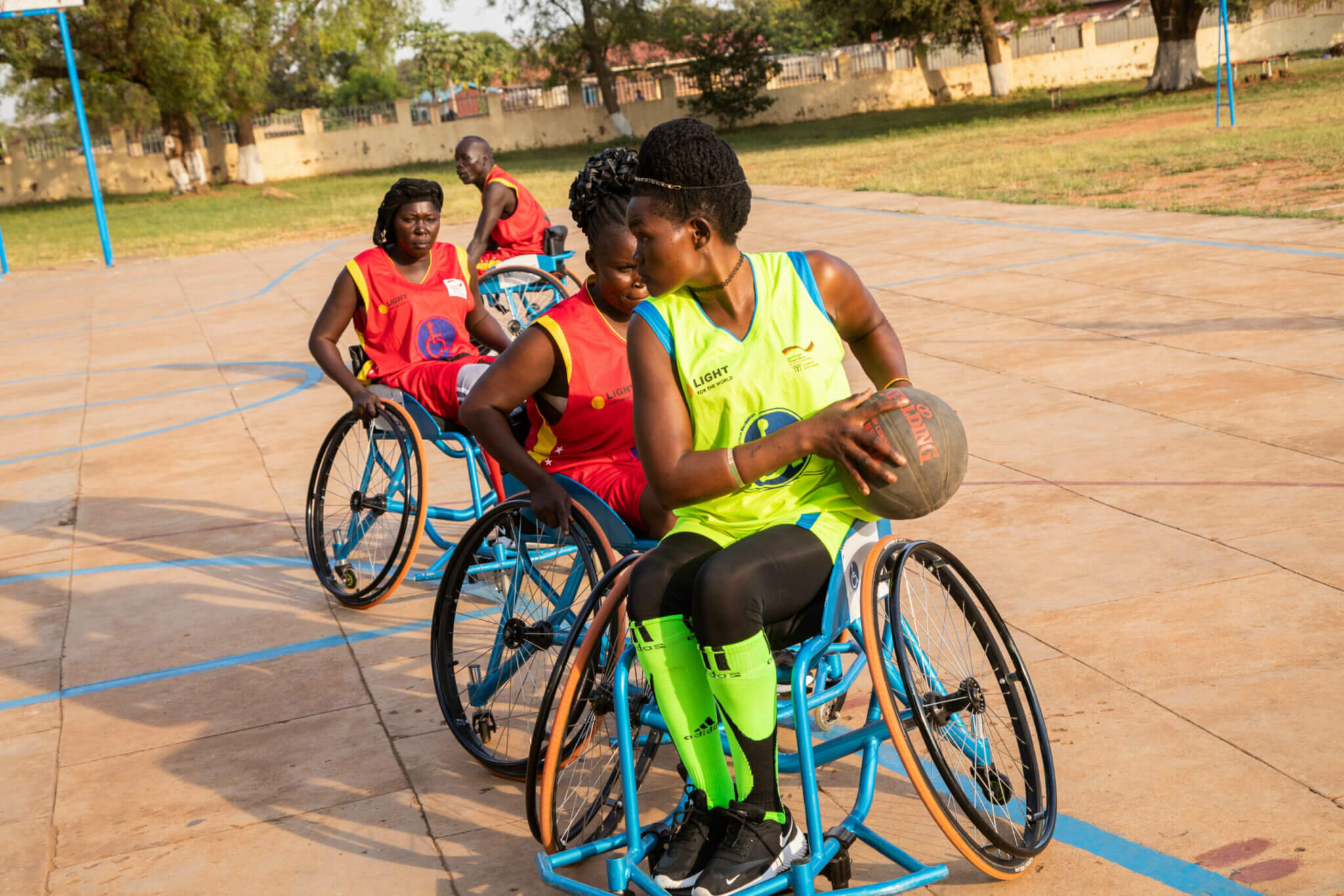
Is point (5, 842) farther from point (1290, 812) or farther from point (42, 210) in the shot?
point (42, 210)

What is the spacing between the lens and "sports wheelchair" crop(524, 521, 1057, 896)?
272 cm

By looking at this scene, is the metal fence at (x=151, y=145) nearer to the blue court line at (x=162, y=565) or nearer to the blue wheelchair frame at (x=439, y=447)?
the blue court line at (x=162, y=565)

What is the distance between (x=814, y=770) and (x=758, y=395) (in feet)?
2.74

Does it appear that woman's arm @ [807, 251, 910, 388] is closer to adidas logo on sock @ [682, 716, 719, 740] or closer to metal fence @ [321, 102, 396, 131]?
adidas logo on sock @ [682, 716, 719, 740]

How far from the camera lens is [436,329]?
5676 mm

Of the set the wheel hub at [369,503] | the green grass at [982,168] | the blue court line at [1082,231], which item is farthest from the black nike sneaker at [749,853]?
the green grass at [982,168]

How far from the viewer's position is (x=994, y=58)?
41.4m

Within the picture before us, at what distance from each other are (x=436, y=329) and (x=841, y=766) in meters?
2.91

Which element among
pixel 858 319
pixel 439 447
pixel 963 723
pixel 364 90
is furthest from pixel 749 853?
pixel 364 90

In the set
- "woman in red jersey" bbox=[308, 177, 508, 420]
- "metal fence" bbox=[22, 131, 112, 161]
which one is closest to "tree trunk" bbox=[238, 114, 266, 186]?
"metal fence" bbox=[22, 131, 112, 161]

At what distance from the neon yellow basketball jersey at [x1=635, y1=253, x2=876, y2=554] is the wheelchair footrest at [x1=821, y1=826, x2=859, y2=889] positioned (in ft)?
2.05

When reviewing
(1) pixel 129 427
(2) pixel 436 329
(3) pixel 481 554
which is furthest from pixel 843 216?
(3) pixel 481 554

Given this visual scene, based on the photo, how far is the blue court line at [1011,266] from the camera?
11109mm

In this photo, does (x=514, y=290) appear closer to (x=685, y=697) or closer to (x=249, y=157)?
(x=685, y=697)
